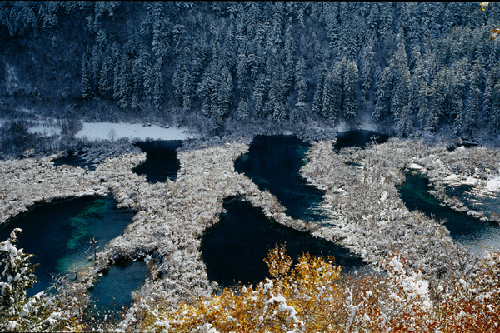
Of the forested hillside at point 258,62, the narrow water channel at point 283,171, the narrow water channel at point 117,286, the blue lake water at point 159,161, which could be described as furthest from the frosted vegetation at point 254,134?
the blue lake water at point 159,161

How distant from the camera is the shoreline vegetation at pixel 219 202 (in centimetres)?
2675

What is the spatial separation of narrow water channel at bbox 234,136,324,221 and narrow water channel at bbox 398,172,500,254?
11.7m

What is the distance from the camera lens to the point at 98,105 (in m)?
86.9

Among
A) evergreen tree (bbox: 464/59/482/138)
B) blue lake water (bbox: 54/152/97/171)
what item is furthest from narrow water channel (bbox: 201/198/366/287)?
evergreen tree (bbox: 464/59/482/138)

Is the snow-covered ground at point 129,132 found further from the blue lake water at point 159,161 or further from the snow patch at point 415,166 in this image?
the snow patch at point 415,166

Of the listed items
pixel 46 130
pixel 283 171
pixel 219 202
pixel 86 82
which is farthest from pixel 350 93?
pixel 46 130

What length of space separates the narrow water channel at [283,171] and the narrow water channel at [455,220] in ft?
38.4

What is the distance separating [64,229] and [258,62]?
66674 millimetres

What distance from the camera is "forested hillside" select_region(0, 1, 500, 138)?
75062 mm

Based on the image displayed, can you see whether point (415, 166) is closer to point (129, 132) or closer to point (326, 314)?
point (326, 314)

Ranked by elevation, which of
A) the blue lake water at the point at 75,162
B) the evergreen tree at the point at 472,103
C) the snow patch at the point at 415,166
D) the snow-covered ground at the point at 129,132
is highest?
Result: the evergreen tree at the point at 472,103

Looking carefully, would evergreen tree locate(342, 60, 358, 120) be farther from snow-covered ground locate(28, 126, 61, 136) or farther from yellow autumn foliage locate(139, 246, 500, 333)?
yellow autumn foliage locate(139, 246, 500, 333)

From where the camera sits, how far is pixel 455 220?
120 feet

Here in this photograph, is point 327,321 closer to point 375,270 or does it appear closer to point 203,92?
point 375,270
